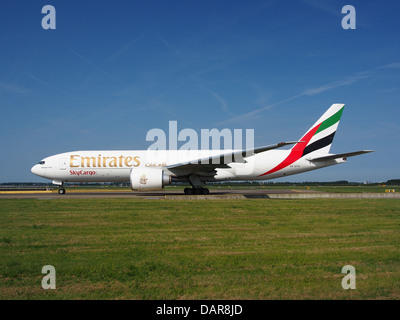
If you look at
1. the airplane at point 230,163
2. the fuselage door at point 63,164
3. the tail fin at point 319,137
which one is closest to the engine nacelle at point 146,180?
the airplane at point 230,163

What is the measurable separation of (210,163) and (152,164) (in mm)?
5401

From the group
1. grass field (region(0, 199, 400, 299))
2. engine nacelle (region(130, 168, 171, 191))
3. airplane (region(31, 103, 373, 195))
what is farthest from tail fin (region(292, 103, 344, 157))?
grass field (region(0, 199, 400, 299))

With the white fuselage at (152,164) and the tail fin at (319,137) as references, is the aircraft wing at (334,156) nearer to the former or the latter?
the white fuselage at (152,164)

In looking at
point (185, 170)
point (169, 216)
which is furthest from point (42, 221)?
point (185, 170)

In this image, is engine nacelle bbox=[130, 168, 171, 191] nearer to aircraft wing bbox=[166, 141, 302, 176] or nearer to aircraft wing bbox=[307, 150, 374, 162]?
aircraft wing bbox=[166, 141, 302, 176]

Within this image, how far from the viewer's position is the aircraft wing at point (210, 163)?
2184cm

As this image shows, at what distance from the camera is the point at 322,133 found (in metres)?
26.3

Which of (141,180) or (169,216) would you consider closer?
(169,216)

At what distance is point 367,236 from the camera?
8.37m

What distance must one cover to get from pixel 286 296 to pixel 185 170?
A: 63.8ft

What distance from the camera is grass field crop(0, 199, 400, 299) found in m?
4.68

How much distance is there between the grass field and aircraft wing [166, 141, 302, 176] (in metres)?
10.7

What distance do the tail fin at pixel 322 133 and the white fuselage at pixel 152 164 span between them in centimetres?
107
